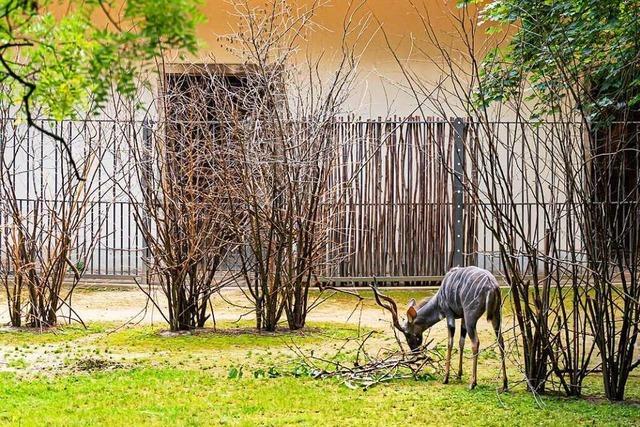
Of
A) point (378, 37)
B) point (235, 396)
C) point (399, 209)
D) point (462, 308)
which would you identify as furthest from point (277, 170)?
point (378, 37)

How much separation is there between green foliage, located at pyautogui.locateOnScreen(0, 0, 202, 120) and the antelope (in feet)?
13.4

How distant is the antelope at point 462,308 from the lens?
19.4 ft

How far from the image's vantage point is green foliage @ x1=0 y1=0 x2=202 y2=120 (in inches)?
73.1

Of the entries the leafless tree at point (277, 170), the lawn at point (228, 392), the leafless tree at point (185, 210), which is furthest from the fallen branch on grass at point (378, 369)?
the leafless tree at point (185, 210)

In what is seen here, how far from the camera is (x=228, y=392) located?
5984 millimetres

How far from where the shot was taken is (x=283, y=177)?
8312 millimetres

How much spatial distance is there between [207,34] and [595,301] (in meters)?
8.80

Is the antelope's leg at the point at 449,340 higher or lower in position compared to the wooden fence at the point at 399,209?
lower

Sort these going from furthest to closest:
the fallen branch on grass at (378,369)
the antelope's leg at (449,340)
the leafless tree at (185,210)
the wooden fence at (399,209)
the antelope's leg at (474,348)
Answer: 1. the wooden fence at (399,209)
2. the leafless tree at (185,210)
3. the fallen branch on grass at (378,369)
4. the antelope's leg at (449,340)
5. the antelope's leg at (474,348)

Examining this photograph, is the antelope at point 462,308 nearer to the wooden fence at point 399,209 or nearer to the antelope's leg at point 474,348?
the antelope's leg at point 474,348

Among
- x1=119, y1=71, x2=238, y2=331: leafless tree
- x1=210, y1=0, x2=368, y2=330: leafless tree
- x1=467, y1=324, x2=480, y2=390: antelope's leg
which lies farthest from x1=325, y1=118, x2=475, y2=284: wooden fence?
x1=467, y1=324, x2=480, y2=390: antelope's leg

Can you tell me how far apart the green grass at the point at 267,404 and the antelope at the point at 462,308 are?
32cm

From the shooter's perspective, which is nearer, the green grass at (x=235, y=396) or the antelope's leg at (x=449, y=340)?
the green grass at (x=235, y=396)

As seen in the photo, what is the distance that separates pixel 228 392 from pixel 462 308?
63.2 inches
